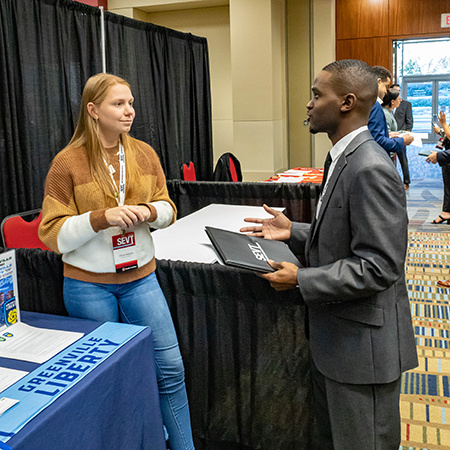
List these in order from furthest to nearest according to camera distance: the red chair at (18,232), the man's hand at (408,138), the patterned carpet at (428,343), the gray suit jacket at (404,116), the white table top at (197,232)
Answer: the gray suit jacket at (404,116) → the man's hand at (408,138) → the red chair at (18,232) → the white table top at (197,232) → the patterned carpet at (428,343)

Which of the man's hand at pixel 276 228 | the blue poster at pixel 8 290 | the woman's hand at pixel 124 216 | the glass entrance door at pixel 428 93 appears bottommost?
the blue poster at pixel 8 290

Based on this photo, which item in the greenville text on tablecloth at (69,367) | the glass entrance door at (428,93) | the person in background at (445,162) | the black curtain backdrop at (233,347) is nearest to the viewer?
the greenville text on tablecloth at (69,367)

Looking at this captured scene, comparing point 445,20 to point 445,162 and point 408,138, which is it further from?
point 408,138

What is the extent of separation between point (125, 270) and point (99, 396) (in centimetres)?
42

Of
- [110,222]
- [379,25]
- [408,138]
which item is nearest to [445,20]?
[379,25]

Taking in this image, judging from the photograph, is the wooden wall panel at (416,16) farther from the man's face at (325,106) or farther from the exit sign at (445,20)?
the man's face at (325,106)

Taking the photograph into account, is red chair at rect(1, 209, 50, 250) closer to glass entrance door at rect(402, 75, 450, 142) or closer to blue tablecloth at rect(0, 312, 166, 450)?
blue tablecloth at rect(0, 312, 166, 450)

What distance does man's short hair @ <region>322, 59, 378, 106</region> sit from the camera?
1.34 metres

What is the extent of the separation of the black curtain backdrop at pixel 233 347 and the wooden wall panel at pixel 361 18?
762 centimetres

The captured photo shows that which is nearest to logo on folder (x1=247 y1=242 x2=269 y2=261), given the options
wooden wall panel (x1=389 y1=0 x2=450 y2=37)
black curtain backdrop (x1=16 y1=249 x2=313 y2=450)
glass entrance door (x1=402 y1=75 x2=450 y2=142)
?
black curtain backdrop (x1=16 y1=249 x2=313 y2=450)

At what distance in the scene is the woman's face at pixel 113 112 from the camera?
1684 millimetres

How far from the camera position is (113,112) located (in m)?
1.68

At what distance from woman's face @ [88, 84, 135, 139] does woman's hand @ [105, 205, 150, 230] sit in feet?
0.92

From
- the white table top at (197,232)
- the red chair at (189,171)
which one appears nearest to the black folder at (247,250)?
the white table top at (197,232)
